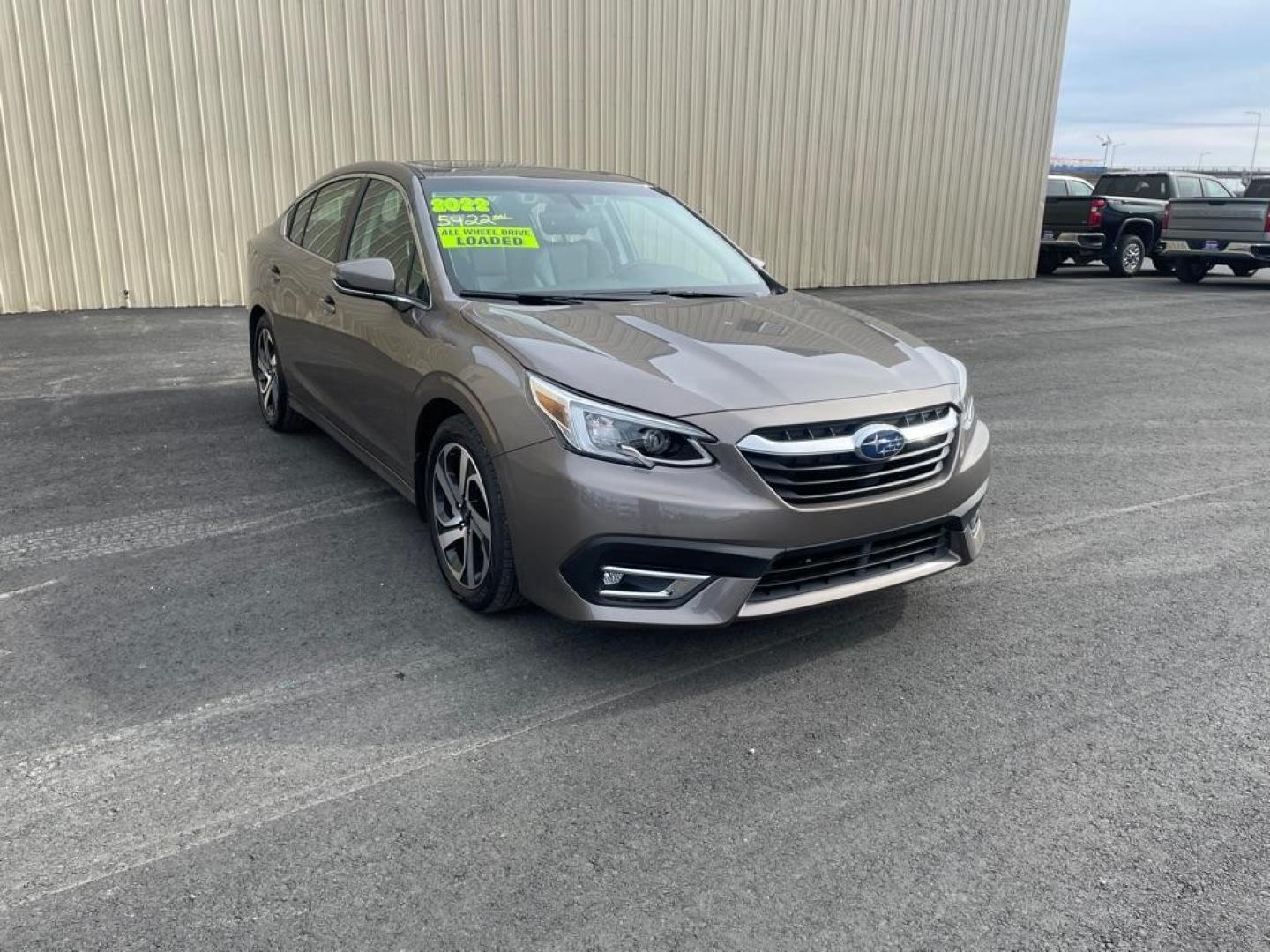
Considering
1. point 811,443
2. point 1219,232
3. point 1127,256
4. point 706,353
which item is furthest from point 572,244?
point 1127,256

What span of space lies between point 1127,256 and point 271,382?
54.6 feet

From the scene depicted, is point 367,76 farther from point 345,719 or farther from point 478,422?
point 345,719

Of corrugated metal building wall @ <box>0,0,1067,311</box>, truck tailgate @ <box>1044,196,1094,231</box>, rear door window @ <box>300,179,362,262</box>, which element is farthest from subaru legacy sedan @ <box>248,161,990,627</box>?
truck tailgate @ <box>1044,196,1094,231</box>

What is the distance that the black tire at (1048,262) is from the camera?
18219 millimetres

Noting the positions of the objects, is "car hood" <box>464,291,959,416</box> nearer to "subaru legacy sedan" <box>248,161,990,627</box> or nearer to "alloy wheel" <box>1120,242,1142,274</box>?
"subaru legacy sedan" <box>248,161,990,627</box>

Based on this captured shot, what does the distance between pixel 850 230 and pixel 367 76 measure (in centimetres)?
716

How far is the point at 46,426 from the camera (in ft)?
20.5

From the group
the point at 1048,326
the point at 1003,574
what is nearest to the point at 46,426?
the point at 1003,574

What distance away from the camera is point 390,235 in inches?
178

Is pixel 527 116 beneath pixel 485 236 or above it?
above

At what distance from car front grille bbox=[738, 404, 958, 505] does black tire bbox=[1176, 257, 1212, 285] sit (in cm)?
1658

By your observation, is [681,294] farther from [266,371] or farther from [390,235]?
[266,371]

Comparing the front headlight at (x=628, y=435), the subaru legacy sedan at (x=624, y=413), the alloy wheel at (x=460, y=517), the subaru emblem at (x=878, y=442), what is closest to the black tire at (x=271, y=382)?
the subaru legacy sedan at (x=624, y=413)

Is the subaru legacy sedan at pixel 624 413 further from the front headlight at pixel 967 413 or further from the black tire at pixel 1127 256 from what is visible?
the black tire at pixel 1127 256
